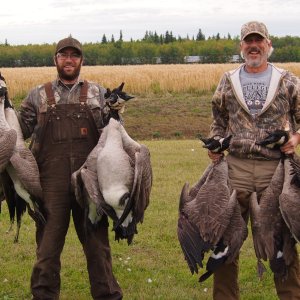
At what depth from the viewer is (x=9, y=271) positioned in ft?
26.3

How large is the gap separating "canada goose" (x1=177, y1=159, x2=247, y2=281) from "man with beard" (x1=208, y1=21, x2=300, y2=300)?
1.14ft

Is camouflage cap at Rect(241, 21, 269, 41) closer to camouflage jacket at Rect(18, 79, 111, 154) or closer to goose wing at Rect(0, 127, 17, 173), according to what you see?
camouflage jacket at Rect(18, 79, 111, 154)

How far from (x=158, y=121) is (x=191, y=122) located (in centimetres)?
160

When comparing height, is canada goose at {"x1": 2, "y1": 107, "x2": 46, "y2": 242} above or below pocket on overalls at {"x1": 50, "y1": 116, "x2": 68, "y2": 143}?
below

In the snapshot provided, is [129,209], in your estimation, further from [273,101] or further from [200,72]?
[200,72]

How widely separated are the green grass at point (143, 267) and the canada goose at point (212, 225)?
1750 millimetres

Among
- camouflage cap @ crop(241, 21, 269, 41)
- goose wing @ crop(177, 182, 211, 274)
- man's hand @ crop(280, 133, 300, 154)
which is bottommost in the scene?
goose wing @ crop(177, 182, 211, 274)

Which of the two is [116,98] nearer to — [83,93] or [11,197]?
[83,93]

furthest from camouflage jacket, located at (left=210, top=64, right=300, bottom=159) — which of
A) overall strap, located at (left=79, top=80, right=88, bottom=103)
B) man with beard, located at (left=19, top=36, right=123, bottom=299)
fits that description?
overall strap, located at (left=79, top=80, right=88, bottom=103)

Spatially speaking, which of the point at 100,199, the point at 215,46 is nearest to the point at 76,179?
the point at 100,199

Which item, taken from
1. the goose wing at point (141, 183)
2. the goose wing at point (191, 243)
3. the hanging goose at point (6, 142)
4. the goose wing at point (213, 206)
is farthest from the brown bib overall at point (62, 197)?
the goose wing at point (213, 206)

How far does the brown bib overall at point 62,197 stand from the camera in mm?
6195

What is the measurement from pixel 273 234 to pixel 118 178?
1582 millimetres

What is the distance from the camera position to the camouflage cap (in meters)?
5.80
